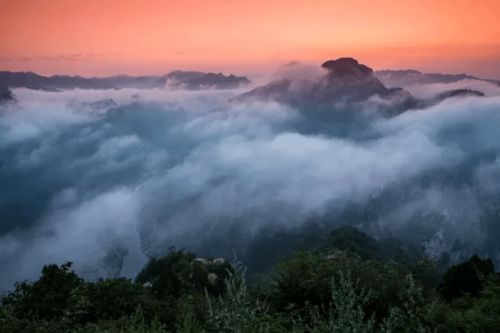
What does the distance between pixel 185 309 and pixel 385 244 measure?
9197 centimetres

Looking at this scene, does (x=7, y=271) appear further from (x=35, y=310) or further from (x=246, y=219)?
(x=35, y=310)

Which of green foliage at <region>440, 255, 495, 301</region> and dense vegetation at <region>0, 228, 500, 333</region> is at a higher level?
dense vegetation at <region>0, 228, 500, 333</region>

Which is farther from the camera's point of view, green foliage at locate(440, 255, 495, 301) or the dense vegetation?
green foliage at locate(440, 255, 495, 301)

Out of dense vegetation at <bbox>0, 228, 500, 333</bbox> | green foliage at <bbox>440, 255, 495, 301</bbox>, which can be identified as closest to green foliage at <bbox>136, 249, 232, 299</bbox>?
dense vegetation at <bbox>0, 228, 500, 333</bbox>

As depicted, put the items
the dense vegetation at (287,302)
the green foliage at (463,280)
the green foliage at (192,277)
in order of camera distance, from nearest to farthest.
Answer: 1. the dense vegetation at (287,302)
2. the green foliage at (463,280)
3. the green foliage at (192,277)

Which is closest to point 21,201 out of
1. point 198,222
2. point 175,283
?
point 198,222

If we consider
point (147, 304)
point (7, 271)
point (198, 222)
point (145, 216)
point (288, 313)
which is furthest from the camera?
point (145, 216)

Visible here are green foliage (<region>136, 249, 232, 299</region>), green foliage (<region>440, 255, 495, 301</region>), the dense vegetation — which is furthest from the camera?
green foliage (<region>136, 249, 232, 299</region>)

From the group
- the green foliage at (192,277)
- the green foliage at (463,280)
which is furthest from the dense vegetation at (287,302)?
the green foliage at (192,277)

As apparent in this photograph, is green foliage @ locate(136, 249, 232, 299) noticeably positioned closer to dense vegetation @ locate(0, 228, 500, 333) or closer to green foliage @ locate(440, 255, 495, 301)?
dense vegetation @ locate(0, 228, 500, 333)

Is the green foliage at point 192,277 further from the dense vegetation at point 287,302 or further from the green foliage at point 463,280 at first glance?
the green foliage at point 463,280

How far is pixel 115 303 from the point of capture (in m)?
13.4

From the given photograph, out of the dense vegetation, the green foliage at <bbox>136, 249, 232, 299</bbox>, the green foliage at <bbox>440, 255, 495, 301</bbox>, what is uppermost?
the dense vegetation

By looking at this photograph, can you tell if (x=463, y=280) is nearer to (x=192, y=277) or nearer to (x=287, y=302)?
(x=287, y=302)
